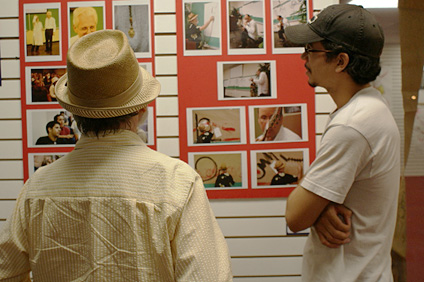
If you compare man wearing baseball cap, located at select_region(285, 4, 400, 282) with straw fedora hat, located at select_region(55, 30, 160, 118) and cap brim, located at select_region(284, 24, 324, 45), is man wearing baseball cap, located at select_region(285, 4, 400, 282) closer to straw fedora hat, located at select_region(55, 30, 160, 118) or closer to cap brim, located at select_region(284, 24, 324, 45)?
cap brim, located at select_region(284, 24, 324, 45)

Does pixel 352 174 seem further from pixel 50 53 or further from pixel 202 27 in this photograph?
pixel 50 53

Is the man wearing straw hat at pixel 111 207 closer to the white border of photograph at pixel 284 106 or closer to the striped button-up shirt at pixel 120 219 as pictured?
the striped button-up shirt at pixel 120 219

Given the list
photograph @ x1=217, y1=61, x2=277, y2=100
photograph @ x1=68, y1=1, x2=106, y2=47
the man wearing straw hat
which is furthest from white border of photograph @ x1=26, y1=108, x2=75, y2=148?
the man wearing straw hat

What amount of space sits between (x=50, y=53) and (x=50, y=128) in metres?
0.50

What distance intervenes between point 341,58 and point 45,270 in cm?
131

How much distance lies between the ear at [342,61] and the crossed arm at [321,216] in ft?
1.62

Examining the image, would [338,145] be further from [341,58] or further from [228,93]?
[228,93]

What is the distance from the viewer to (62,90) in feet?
4.51

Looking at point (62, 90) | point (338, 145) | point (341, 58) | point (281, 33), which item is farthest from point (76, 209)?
point (281, 33)

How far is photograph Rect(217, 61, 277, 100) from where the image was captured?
2.48 m

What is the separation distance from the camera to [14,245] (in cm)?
124

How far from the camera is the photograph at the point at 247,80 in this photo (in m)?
2.48

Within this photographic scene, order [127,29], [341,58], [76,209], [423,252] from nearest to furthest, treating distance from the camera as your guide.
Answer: [76,209]
[341,58]
[423,252]
[127,29]

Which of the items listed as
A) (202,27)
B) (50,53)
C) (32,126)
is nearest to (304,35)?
(202,27)
